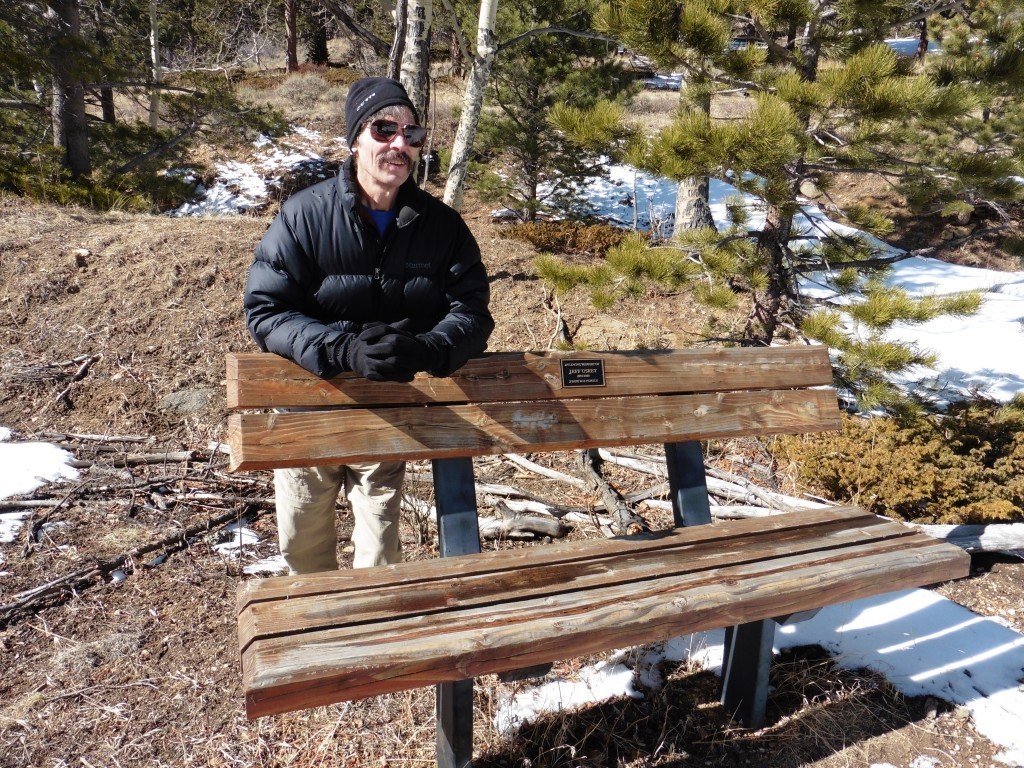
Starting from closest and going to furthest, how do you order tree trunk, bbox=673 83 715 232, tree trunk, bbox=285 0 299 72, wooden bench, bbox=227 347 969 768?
1. wooden bench, bbox=227 347 969 768
2. tree trunk, bbox=673 83 715 232
3. tree trunk, bbox=285 0 299 72

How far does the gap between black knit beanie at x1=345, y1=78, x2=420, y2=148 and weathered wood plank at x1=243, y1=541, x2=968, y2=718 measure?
1546 mm

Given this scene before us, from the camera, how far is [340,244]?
7.39ft

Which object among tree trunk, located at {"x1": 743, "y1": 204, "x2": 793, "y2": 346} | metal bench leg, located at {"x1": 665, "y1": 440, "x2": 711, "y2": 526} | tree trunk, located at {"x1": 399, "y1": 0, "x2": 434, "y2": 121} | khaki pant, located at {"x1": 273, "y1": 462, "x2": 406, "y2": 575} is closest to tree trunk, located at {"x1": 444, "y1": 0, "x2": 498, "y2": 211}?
tree trunk, located at {"x1": 399, "y1": 0, "x2": 434, "y2": 121}

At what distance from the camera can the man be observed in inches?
83.3

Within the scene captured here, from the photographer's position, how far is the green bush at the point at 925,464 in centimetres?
404

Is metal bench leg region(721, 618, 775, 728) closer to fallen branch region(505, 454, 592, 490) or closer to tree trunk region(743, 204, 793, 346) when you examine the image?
fallen branch region(505, 454, 592, 490)

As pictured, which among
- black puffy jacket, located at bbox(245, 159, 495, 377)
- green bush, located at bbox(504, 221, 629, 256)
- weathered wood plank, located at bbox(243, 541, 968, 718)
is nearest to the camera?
weathered wood plank, located at bbox(243, 541, 968, 718)

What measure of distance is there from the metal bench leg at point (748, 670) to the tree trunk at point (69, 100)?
9210mm

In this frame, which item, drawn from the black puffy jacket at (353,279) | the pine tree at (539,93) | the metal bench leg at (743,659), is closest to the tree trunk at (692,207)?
the pine tree at (539,93)

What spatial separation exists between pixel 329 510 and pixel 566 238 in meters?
6.62

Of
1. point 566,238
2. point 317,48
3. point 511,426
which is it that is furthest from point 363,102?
point 317,48

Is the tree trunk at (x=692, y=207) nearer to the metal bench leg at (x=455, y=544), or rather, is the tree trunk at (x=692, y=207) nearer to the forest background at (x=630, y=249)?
the forest background at (x=630, y=249)

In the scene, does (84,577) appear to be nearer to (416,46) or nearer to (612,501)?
(612,501)

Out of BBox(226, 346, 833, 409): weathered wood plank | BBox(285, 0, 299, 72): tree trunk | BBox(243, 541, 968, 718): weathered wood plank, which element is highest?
BBox(285, 0, 299, 72): tree trunk
